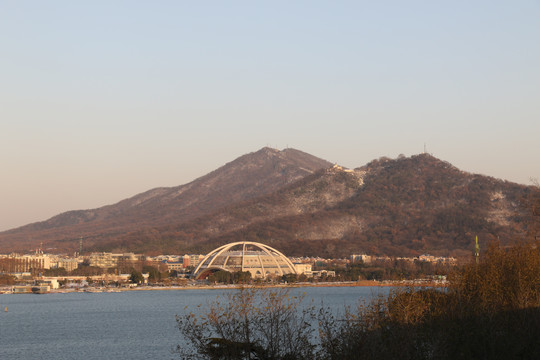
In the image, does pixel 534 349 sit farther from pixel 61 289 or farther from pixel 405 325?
pixel 61 289

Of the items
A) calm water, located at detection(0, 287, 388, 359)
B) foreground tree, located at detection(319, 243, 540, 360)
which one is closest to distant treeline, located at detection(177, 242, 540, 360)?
foreground tree, located at detection(319, 243, 540, 360)

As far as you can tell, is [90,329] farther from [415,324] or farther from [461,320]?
[415,324]

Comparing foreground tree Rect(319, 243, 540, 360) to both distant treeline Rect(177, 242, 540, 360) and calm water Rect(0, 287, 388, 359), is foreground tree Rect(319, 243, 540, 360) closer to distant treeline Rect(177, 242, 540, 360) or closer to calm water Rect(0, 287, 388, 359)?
distant treeline Rect(177, 242, 540, 360)

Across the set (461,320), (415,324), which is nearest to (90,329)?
(461,320)

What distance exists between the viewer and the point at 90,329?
267ft

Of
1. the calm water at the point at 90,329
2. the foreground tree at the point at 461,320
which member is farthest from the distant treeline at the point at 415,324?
the calm water at the point at 90,329

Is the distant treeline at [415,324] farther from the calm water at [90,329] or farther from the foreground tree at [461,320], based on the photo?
the calm water at [90,329]

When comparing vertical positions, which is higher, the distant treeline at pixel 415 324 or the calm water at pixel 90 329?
the distant treeline at pixel 415 324

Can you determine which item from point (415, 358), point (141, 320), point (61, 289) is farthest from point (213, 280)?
point (415, 358)

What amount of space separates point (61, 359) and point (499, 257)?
103ft

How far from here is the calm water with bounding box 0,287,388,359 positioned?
6250 cm

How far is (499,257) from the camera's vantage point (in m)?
44.4

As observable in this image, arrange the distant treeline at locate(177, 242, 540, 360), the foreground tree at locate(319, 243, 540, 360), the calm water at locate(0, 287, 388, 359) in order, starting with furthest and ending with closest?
the calm water at locate(0, 287, 388, 359) < the distant treeline at locate(177, 242, 540, 360) < the foreground tree at locate(319, 243, 540, 360)

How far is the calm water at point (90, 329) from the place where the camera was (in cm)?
6250
